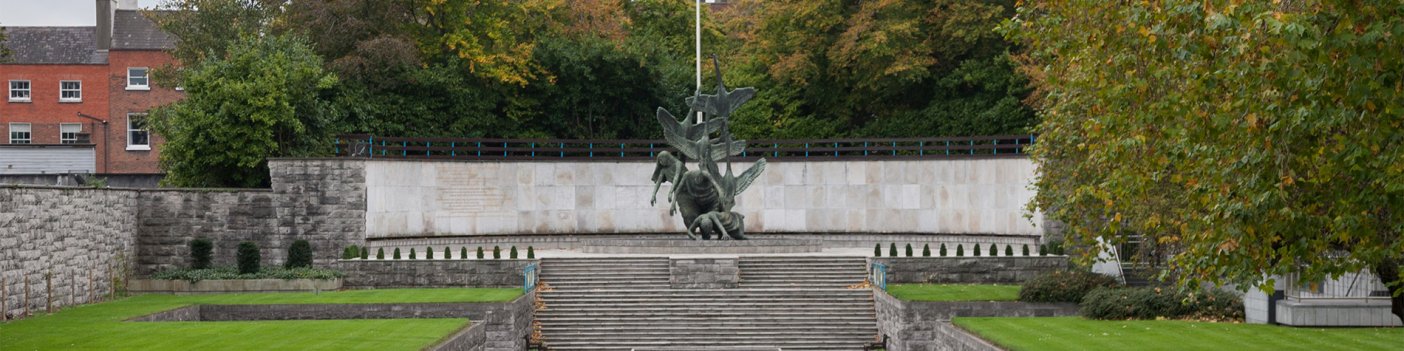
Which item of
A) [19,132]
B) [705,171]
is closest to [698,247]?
[705,171]

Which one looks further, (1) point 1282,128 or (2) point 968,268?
(2) point 968,268

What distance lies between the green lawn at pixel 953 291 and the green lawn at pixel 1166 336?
4364 millimetres

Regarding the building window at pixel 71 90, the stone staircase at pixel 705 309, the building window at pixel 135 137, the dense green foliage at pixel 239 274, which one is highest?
the building window at pixel 71 90

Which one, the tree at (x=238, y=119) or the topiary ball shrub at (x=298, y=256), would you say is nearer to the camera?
the topiary ball shrub at (x=298, y=256)

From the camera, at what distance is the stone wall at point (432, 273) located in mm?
41312

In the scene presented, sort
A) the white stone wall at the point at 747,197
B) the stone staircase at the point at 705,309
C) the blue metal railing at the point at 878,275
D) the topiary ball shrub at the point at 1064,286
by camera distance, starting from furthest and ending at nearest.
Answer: the white stone wall at the point at 747,197 → the blue metal railing at the point at 878,275 → the stone staircase at the point at 705,309 → the topiary ball shrub at the point at 1064,286

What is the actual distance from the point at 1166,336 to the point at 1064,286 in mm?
6980

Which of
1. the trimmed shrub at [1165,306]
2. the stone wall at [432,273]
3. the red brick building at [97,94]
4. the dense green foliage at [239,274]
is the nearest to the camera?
the trimmed shrub at [1165,306]

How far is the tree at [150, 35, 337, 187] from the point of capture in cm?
4544

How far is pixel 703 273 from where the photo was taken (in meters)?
40.8

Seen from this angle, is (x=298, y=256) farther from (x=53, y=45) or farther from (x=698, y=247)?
(x=53, y=45)

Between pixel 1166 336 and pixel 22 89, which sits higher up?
pixel 22 89

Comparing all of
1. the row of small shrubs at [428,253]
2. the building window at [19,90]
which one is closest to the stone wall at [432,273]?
the row of small shrubs at [428,253]

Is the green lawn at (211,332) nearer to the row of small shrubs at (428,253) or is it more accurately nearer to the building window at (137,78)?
the row of small shrubs at (428,253)
